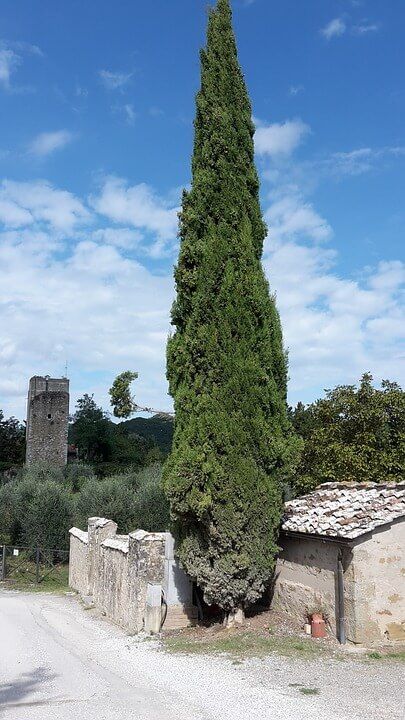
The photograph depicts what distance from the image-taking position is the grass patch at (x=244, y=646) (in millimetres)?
10820

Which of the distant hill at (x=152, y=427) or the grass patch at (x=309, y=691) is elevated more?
the distant hill at (x=152, y=427)

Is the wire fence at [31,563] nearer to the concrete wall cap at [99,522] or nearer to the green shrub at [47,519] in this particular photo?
the green shrub at [47,519]

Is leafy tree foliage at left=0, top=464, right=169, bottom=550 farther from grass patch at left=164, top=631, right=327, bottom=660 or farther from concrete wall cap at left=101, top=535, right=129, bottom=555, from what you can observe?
grass patch at left=164, top=631, right=327, bottom=660

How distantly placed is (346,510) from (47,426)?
1142 inches

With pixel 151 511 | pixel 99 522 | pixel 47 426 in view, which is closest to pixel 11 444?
pixel 47 426

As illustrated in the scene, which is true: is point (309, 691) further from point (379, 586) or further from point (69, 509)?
point (69, 509)

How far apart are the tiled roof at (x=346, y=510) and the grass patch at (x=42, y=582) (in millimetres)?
11118

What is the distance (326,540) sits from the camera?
1216 cm

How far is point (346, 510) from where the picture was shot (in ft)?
42.9

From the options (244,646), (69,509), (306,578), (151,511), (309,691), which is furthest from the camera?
(69,509)

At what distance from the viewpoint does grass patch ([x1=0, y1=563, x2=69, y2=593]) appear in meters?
22.3

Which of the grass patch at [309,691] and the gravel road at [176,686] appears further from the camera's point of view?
the grass patch at [309,691]

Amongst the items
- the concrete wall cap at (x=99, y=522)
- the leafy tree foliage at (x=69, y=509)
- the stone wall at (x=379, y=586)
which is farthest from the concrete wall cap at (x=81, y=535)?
the stone wall at (x=379, y=586)

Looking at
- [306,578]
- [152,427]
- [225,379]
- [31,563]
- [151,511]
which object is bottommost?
[31,563]
